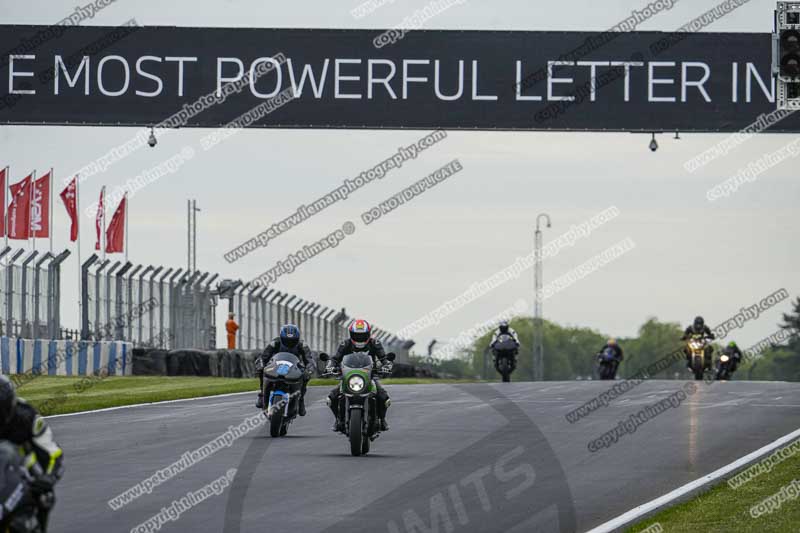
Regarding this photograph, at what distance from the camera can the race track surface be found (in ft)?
35.9

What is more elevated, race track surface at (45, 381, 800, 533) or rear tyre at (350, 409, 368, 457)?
rear tyre at (350, 409, 368, 457)

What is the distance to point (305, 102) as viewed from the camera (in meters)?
27.2

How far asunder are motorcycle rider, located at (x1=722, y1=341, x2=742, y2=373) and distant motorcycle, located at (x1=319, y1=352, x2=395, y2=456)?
987 inches

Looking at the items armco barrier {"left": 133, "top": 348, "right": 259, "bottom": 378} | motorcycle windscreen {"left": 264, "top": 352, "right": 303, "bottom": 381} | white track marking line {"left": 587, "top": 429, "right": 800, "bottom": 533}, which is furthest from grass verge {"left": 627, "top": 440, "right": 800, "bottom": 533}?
armco barrier {"left": 133, "top": 348, "right": 259, "bottom": 378}

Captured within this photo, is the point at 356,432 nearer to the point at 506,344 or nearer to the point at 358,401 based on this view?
the point at 358,401

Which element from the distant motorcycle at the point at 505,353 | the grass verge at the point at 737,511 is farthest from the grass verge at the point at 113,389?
the grass verge at the point at 737,511

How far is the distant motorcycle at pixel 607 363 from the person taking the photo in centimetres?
4034

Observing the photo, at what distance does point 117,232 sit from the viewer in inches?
1861

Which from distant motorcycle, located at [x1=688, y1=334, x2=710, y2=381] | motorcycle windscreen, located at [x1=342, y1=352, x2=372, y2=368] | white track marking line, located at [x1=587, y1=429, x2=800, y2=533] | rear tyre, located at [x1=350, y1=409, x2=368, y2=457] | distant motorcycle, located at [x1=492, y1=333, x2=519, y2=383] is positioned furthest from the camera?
distant motorcycle, located at [x1=688, y1=334, x2=710, y2=381]

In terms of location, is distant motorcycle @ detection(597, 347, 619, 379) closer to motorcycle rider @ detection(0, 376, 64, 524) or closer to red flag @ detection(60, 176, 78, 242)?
red flag @ detection(60, 176, 78, 242)

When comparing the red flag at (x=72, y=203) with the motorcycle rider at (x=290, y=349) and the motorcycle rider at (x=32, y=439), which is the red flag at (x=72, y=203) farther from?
the motorcycle rider at (x=32, y=439)

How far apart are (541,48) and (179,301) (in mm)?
12014

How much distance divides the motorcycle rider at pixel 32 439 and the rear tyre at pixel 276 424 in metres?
9.97

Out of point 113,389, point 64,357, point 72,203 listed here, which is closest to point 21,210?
point 72,203
